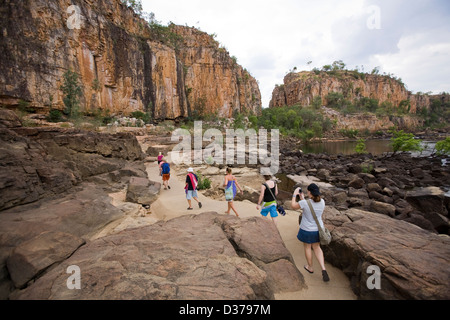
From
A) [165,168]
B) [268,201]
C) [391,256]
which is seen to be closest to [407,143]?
[268,201]

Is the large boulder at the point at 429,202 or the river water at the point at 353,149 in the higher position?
the river water at the point at 353,149

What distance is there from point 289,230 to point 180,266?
3237mm

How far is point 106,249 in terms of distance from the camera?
2.76 meters

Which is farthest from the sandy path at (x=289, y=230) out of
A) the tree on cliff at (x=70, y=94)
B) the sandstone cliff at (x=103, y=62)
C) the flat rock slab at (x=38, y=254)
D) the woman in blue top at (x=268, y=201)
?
the sandstone cliff at (x=103, y=62)

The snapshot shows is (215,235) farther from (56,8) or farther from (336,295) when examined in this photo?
(56,8)

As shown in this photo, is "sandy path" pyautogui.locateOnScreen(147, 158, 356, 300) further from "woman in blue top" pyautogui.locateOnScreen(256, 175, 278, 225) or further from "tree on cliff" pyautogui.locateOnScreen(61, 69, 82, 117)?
"tree on cliff" pyautogui.locateOnScreen(61, 69, 82, 117)

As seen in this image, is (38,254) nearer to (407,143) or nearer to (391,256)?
(391,256)

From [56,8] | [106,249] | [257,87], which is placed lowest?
[106,249]

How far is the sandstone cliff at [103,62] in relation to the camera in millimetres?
16156

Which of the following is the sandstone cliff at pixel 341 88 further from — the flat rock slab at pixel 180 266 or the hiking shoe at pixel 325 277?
the flat rock slab at pixel 180 266

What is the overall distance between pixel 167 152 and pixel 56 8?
18.5m

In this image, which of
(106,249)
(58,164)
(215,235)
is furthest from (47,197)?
(215,235)

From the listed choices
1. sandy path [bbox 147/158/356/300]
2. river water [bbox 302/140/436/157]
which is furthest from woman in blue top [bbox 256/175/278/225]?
river water [bbox 302/140/436/157]

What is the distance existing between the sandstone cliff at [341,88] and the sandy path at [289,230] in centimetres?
7865
